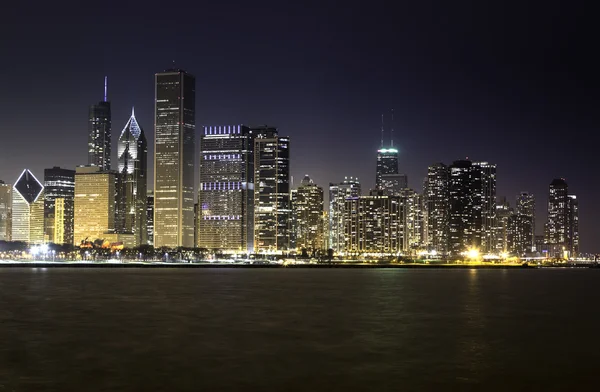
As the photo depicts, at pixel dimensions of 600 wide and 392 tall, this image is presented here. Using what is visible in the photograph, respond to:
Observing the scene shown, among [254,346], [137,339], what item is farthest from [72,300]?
[254,346]

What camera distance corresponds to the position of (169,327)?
54.9 meters

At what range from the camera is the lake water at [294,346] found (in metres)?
33.4

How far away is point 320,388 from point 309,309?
41.4 meters

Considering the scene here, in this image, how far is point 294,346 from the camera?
44.8 meters

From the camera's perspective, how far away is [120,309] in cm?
7019

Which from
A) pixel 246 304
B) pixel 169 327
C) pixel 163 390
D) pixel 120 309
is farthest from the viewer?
pixel 246 304

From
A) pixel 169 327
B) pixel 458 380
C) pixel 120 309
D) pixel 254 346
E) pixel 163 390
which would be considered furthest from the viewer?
pixel 120 309

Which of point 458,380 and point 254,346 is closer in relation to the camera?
point 458,380

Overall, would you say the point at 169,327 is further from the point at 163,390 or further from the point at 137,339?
the point at 163,390

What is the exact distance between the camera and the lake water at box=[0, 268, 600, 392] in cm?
3344

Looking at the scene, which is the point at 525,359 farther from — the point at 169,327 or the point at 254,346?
the point at 169,327

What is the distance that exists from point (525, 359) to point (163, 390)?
19.8m

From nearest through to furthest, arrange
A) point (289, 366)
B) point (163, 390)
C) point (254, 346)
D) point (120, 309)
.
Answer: point (163, 390)
point (289, 366)
point (254, 346)
point (120, 309)

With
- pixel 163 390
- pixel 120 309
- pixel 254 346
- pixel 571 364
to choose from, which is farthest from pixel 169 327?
pixel 571 364
